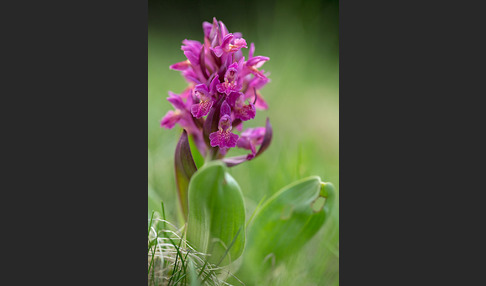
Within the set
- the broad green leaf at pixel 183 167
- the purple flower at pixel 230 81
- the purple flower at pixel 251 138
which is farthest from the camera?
the purple flower at pixel 251 138

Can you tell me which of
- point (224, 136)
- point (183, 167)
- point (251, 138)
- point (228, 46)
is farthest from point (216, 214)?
point (228, 46)

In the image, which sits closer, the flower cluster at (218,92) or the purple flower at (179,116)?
the flower cluster at (218,92)

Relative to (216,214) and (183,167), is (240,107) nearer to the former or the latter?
(183,167)

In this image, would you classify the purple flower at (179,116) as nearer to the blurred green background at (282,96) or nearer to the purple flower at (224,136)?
the blurred green background at (282,96)

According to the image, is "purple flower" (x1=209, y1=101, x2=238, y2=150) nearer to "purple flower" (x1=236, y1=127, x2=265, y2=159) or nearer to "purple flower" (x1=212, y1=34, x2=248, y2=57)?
"purple flower" (x1=236, y1=127, x2=265, y2=159)

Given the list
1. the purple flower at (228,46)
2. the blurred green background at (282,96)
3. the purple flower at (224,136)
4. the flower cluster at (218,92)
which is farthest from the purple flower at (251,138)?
the purple flower at (228,46)

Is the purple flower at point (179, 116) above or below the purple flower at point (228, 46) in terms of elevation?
below
